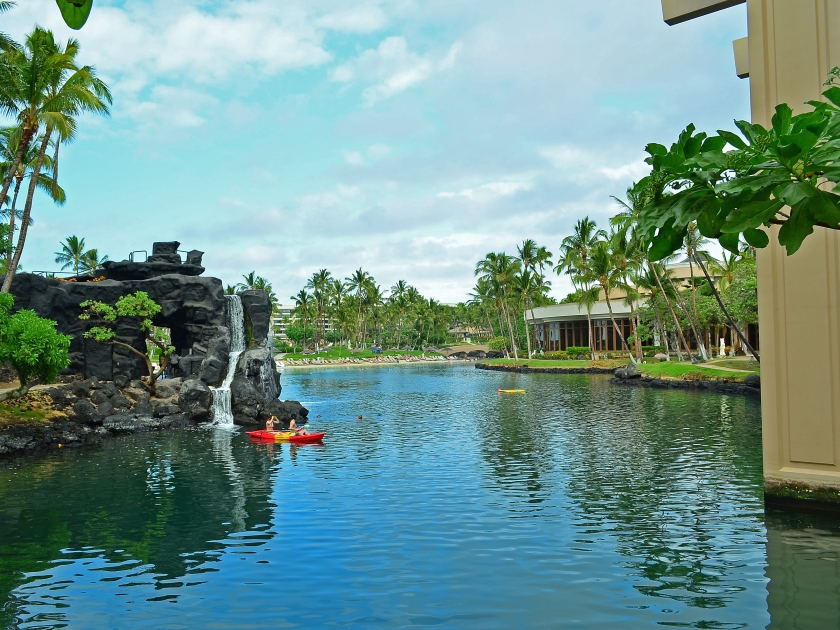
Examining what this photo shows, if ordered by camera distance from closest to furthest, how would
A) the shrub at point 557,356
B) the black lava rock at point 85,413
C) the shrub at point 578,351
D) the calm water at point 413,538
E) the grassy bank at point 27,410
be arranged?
the calm water at point 413,538 → the grassy bank at point 27,410 → the black lava rock at point 85,413 → the shrub at point 578,351 → the shrub at point 557,356

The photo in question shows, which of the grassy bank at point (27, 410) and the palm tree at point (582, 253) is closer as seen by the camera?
the grassy bank at point (27, 410)

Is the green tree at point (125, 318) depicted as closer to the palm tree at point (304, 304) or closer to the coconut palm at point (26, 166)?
the coconut palm at point (26, 166)

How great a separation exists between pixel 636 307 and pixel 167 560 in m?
71.6

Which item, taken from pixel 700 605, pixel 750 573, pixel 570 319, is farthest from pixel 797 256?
pixel 570 319

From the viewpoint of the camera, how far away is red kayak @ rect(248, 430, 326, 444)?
89.7ft

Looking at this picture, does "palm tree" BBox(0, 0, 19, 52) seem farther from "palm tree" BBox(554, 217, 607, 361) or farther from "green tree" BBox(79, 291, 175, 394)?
"palm tree" BBox(554, 217, 607, 361)

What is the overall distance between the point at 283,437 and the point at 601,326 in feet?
217

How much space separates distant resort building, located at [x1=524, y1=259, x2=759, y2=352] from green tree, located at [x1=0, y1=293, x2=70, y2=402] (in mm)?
60717

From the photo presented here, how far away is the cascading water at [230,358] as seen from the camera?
34188 mm

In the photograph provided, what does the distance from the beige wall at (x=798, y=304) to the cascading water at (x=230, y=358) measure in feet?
88.6

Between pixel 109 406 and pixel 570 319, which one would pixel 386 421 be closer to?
pixel 109 406

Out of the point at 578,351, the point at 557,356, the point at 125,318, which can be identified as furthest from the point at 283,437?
the point at 557,356

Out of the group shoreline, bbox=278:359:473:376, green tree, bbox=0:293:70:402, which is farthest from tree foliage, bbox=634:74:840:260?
shoreline, bbox=278:359:473:376

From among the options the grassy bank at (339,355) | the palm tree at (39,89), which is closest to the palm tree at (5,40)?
the palm tree at (39,89)
